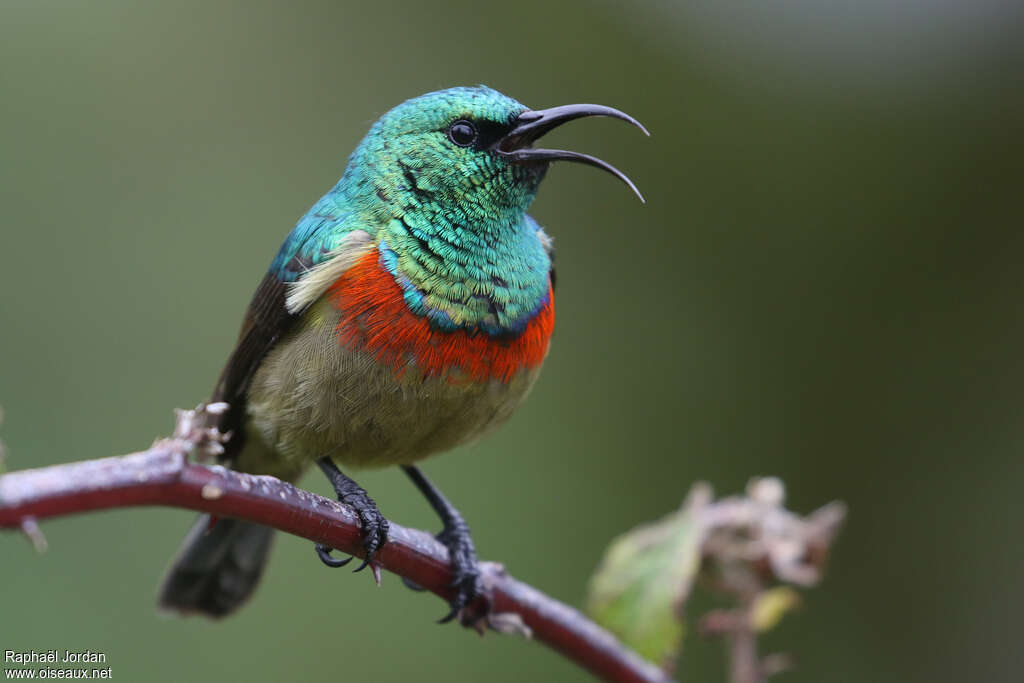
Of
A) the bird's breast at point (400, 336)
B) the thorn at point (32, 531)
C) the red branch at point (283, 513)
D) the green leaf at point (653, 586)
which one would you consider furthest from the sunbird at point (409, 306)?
the thorn at point (32, 531)

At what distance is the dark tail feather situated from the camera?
16.0ft

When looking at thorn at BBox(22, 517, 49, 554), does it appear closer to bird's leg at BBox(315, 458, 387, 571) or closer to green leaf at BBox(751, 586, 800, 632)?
bird's leg at BBox(315, 458, 387, 571)

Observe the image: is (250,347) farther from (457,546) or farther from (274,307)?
(457,546)

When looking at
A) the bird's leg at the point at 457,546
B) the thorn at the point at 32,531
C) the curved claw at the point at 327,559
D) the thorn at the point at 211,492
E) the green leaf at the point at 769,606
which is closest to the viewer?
the thorn at the point at 32,531

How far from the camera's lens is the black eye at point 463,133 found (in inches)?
165

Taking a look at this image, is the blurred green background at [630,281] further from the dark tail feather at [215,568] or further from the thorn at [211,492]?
the thorn at [211,492]

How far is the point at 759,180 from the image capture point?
8086mm

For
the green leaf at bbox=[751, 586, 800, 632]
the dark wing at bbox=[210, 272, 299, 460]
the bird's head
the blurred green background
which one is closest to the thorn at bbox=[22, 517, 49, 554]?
the green leaf at bbox=[751, 586, 800, 632]

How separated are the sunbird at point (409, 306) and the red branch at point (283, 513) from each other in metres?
0.19

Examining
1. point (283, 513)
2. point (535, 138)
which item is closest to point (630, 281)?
point (535, 138)

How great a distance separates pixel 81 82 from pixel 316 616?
418 cm

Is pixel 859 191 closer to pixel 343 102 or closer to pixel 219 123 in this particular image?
pixel 343 102

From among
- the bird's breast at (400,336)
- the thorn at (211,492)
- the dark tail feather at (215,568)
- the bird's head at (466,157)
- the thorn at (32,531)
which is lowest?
the thorn at (32,531)

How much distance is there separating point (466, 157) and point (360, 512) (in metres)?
1.41
